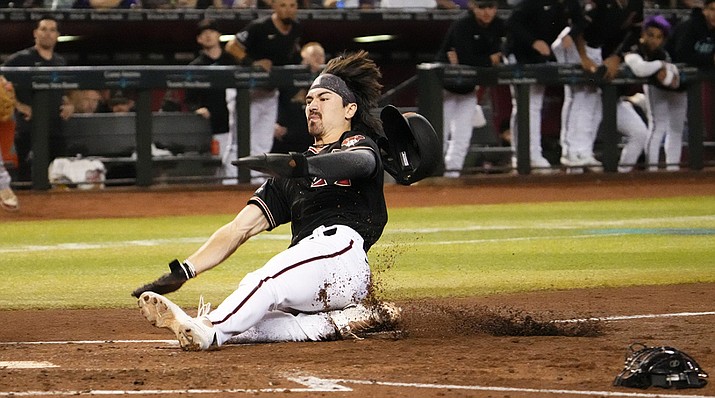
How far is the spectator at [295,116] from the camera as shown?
15.7 m

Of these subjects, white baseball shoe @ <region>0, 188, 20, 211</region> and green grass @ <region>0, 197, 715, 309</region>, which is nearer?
green grass @ <region>0, 197, 715, 309</region>

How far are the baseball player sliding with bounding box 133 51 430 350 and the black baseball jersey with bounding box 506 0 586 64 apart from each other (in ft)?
31.6

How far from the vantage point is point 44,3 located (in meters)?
16.0

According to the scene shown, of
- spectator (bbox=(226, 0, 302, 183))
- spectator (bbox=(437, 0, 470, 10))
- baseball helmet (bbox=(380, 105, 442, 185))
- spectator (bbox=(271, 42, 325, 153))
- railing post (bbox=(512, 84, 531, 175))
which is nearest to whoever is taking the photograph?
baseball helmet (bbox=(380, 105, 442, 185))

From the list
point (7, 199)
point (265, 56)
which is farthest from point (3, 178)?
point (265, 56)

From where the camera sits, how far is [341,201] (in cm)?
612

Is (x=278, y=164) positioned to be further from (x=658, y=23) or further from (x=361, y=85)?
(x=658, y=23)

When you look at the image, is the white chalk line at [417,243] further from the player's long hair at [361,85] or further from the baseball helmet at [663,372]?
the baseball helmet at [663,372]

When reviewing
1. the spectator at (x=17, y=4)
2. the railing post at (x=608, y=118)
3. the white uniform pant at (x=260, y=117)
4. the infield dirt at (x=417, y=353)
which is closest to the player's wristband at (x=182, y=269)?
the infield dirt at (x=417, y=353)

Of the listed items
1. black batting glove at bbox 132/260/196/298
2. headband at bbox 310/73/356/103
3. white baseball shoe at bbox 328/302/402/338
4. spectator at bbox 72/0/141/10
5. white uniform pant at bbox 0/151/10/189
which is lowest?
white uniform pant at bbox 0/151/10/189

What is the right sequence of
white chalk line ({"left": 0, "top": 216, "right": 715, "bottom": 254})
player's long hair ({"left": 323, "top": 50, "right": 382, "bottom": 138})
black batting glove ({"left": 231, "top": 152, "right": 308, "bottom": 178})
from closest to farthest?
black batting glove ({"left": 231, "top": 152, "right": 308, "bottom": 178}) → player's long hair ({"left": 323, "top": 50, "right": 382, "bottom": 138}) → white chalk line ({"left": 0, "top": 216, "right": 715, "bottom": 254})

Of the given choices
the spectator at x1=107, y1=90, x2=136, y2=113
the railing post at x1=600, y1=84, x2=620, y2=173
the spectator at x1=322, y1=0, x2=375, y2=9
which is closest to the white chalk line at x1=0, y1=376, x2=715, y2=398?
the spectator at x1=107, y1=90, x2=136, y2=113

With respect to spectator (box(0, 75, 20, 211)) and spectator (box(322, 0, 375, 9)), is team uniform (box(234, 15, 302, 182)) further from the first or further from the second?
spectator (box(0, 75, 20, 211))

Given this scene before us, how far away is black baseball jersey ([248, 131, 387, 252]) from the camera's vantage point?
6066mm
